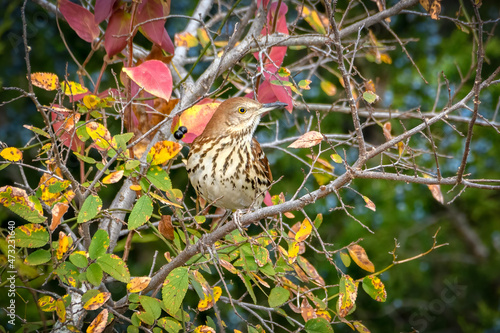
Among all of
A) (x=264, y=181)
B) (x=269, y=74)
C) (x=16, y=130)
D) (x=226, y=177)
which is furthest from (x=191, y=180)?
(x=16, y=130)

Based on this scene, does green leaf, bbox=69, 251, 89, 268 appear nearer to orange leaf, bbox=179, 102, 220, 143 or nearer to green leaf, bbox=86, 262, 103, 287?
green leaf, bbox=86, 262, 103, 287

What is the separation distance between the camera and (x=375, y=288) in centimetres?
218

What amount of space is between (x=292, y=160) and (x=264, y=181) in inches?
67.9

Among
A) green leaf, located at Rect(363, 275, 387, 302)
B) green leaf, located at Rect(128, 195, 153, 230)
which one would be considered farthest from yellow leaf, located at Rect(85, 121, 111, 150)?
green leaf, located at Rect(363, 275, 387, 302)

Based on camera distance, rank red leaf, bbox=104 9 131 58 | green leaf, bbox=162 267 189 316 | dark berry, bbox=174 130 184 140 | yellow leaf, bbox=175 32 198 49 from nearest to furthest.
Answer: green leaf, bbox=162 267 189 316
red leaf, bbox=104 9 131 58
dark berry, bbox=174 130 184 140
yellow leaf, bbox=175 32 198 49

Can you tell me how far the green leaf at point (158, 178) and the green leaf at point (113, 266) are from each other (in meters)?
0.30

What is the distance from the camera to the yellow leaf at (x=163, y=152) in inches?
78.8

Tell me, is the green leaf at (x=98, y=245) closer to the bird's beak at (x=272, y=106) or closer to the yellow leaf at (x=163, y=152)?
the yellow leaf at (x=163, y=152)

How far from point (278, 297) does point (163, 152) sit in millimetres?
758

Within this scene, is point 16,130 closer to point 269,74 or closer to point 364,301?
point 269,74

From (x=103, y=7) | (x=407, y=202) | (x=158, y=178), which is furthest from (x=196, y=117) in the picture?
(x=407, y=202)

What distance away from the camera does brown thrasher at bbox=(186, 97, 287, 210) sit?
107 inches

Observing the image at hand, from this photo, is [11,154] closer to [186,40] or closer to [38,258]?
[38,258]

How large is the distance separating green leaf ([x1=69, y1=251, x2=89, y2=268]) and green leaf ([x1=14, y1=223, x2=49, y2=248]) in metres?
0.12
